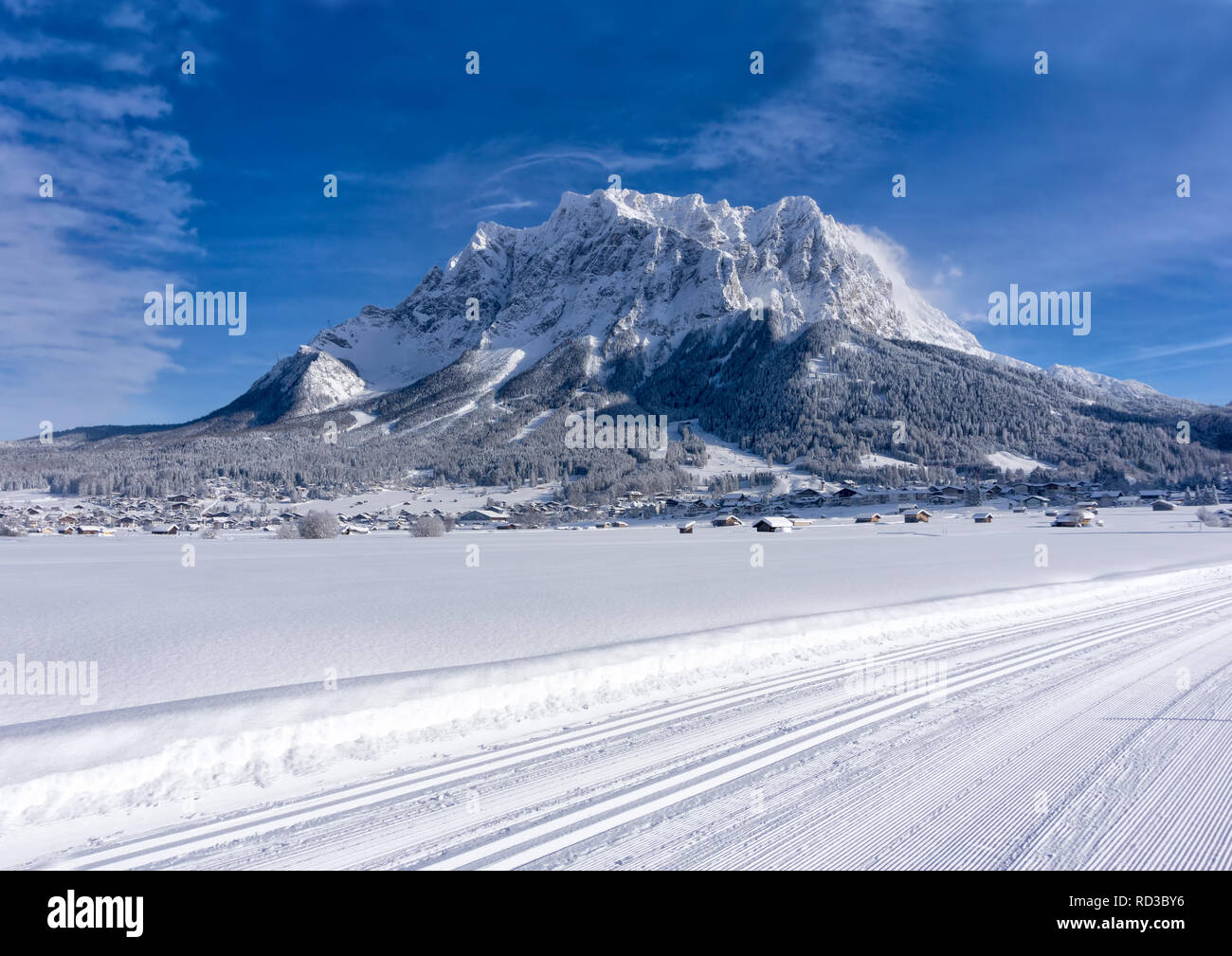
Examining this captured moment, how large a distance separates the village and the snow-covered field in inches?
2111

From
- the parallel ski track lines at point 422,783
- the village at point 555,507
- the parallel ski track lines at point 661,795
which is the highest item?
the village at point 555,507

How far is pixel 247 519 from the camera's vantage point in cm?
9519

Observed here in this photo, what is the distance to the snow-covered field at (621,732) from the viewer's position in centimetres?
456

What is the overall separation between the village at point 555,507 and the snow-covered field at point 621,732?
5363cm

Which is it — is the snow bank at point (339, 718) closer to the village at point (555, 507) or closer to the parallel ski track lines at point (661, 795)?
the parallel ski track lines at point (661, 795)

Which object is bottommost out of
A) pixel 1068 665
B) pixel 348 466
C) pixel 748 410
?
pixel 1068 665

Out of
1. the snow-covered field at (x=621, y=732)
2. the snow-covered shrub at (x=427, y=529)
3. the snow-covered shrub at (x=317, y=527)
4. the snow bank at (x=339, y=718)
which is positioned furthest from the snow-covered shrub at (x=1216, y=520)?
the snow-covered shrub at (x=317, y=527)

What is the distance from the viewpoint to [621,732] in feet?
22.0

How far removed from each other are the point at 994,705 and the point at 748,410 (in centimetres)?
18924

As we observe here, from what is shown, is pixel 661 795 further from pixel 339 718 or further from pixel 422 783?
pixel 339 718

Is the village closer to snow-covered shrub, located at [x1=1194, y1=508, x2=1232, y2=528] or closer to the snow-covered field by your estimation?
snow-covered shrub, located at [x1=1194, y1=508, x2=1232, y2=528]

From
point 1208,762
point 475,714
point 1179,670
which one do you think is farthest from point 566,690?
point 1179,670
